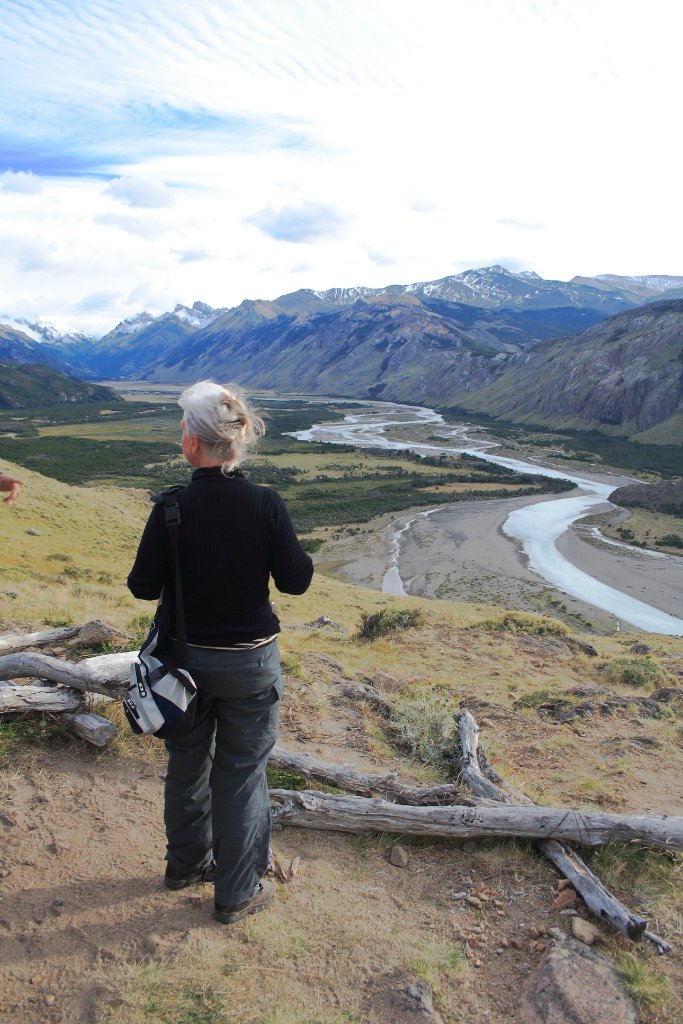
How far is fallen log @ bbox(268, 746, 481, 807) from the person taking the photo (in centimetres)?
482

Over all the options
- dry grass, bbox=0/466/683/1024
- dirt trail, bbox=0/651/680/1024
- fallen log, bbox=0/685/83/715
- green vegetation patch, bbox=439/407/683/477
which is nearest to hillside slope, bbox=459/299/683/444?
green vegetation patch, bbox=439/407/683/477

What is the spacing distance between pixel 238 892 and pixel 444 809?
1685mm

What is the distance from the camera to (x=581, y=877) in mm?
4020

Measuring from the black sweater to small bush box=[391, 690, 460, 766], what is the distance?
12.3ft

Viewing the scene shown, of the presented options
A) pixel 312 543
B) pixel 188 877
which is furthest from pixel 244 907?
pixel 312 543

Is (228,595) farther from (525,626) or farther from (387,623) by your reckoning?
(525,626)

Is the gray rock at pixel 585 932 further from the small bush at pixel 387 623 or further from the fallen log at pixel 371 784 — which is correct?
the small bush at pixel 387 623

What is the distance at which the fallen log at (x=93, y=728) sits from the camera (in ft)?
16.3

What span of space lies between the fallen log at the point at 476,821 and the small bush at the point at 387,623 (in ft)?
34.1

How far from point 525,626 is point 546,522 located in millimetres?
41312

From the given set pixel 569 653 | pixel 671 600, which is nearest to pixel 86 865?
pixel 569 653

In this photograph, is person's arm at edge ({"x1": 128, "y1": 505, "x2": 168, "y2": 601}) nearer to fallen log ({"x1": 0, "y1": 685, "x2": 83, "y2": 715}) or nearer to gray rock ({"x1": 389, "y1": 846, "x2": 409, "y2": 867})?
fallen log ({"x1": 0, "y1": 685, "x2": 83, "y2": 715})

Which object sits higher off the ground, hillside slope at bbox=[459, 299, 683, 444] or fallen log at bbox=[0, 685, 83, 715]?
hillside slope at bbox=[459, 299, 683, 444]

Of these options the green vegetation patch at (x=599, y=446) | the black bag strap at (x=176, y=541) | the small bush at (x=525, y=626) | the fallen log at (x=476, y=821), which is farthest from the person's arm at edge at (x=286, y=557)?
the green vegetation patch at (x=599, y=446)
